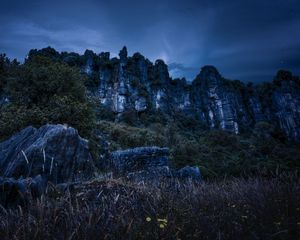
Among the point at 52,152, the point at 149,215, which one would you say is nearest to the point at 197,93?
the point at 52,152

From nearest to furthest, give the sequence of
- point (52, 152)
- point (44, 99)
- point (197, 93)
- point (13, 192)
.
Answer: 1. point (13, 192)
2. point (52, 152)
3. point (44, 99)
4. point (197, 93)

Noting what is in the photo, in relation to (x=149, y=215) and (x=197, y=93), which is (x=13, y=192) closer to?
(x=149, y=215)

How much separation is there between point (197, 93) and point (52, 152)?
361 ft

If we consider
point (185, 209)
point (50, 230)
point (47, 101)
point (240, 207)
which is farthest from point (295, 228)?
point (47, 101)

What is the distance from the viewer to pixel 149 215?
10.4ft

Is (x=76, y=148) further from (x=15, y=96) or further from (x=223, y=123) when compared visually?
(x=223, y=123)

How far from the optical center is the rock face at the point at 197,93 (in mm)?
87750

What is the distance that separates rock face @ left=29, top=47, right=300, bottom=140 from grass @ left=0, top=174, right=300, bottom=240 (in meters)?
78.3

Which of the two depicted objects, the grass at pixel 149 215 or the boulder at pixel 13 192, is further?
the boulder at pixel 13 192

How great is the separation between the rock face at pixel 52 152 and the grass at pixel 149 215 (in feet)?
9.66

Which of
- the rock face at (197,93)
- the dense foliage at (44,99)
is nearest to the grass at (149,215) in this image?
the dense foliage at (44,99)

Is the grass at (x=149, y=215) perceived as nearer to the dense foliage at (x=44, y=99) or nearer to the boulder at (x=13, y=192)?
the boulder at (x=13, y=192)

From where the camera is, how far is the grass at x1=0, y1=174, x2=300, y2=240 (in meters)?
2.30

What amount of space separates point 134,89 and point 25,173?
84085 mm
